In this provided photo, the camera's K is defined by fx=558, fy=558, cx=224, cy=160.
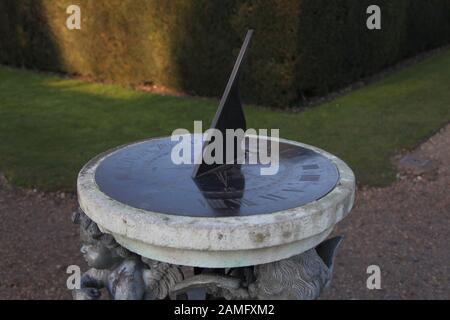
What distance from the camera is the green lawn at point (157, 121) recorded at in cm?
703

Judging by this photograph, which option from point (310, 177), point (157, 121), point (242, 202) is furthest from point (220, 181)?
point (157, 121)

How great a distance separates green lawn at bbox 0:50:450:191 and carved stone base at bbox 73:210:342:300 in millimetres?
3335

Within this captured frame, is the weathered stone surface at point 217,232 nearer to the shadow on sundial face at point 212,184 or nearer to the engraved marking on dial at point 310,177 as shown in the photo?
the shadow on sundial face at point 212,184

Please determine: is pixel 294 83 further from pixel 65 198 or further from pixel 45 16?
pixel 45 16

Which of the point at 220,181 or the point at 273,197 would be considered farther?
the point at 220,181

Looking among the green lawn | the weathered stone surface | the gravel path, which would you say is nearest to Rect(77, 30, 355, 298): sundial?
the weathered stone surface

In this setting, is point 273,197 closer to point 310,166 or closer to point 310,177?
point 310,177

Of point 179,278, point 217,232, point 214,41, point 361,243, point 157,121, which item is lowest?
point 361,243

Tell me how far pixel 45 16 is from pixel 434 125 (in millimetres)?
8628

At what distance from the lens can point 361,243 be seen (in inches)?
205

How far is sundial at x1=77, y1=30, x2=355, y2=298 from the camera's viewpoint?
2602mm

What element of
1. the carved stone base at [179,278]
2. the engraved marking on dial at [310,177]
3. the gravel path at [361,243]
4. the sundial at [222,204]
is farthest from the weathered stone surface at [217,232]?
the gravel path at [361,243]

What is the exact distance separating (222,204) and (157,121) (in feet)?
20.0
